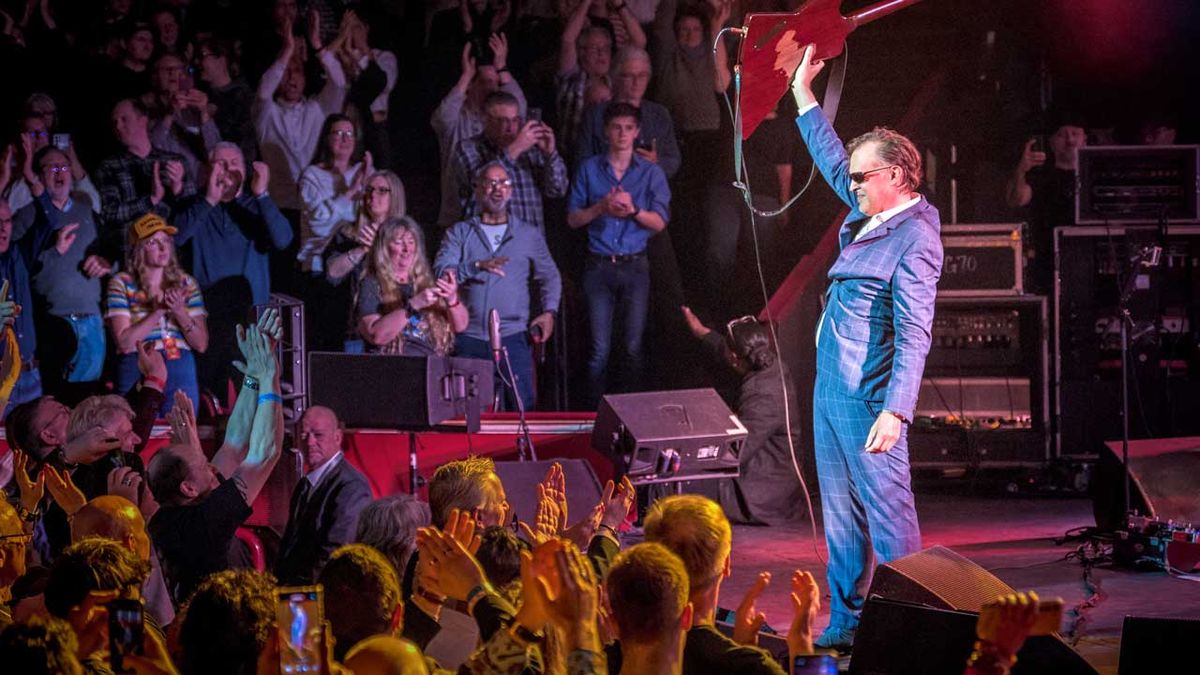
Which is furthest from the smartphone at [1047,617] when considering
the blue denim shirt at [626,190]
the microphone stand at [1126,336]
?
the blue denim shirt at [626,190]

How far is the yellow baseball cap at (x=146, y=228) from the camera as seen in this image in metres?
9.65

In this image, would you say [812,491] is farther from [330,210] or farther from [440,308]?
[330,210]

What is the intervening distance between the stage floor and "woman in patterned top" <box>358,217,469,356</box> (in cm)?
247

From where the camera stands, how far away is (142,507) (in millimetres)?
5316

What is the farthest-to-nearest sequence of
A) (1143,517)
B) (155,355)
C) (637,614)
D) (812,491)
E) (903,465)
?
(812,491) → (155,355) → (1143,517) → (903,465) → (637,614)

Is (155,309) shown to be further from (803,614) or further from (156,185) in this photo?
(803,614)

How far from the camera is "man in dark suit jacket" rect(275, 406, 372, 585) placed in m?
5.34

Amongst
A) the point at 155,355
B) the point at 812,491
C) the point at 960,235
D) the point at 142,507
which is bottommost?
the point at 812,491

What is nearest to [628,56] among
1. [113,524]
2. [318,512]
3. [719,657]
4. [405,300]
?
[405,300]

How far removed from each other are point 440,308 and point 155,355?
195cm

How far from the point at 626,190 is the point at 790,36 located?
4.71 metres

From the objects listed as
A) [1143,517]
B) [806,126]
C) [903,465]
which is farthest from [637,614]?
[1143,517]

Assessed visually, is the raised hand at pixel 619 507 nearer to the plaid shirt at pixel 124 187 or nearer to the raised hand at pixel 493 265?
the raised hand at pixel 493 265

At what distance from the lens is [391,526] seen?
425 cm
